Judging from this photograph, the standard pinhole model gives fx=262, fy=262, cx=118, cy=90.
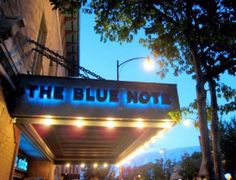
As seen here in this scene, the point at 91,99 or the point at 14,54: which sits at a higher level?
the point at 14,54

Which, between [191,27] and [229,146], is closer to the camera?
[191,27]

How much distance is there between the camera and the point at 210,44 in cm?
957

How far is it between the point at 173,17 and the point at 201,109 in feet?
12.3

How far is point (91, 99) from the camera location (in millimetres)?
7664

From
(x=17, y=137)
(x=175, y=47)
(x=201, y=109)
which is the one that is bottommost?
(x=17, y=137)

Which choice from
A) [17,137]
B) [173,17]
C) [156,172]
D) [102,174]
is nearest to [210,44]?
[173,17]

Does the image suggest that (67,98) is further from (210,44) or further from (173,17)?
(210,44)

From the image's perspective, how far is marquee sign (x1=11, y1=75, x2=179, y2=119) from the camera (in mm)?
7293

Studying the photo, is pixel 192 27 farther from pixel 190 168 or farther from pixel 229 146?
pixel 190 168

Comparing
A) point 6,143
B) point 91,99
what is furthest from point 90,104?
point 6,143

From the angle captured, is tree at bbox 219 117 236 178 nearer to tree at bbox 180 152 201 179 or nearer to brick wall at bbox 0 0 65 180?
brick wall at bbox 0 0 65 180

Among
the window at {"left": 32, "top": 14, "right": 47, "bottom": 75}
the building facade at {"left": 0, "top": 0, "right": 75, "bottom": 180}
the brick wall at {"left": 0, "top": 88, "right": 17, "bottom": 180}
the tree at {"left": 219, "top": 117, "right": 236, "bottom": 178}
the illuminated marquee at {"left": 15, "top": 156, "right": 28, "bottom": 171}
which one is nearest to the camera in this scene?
the building facade at {"left": 0, "top": 0, "right": 75, "bottom": 180}

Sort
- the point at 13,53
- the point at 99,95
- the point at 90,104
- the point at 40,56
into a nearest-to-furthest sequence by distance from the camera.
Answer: the point at 13,53, the point at 90,104, the point at 99,95, the point at 40,56

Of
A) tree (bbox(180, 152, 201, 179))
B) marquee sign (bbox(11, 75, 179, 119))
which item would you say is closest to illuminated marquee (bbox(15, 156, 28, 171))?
marquee sign (bbox(11, 75, 179, 119))
